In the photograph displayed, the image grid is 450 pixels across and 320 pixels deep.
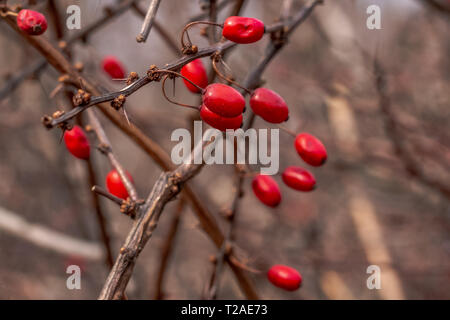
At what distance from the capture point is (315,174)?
186 inches

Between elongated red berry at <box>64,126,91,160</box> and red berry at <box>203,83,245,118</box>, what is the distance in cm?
47

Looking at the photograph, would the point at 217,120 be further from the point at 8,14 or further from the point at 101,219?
the point at 101,219

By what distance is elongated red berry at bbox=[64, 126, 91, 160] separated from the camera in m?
1.36

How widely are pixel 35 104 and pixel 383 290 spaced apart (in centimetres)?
427

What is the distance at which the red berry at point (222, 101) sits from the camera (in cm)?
110

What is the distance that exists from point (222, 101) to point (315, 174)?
3.77 meters

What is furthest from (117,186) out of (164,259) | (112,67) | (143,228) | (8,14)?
(112,67)

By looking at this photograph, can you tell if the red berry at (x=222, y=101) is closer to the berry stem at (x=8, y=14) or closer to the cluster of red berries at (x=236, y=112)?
the cluster of red berries at (x=236, y=112)

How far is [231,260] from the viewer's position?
159 cm

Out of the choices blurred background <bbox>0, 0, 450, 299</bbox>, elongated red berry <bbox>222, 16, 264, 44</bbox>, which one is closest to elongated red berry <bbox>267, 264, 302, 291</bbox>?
elongated red berry <bbox>222, 16, 264, 44</bbox>

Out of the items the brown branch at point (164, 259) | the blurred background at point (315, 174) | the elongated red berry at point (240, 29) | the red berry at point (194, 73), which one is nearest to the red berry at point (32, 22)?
the red berry at point (194, 73)

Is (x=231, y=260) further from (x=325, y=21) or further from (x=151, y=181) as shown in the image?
(x=151, y=181)

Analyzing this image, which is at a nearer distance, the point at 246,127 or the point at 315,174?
the point at 246,127
